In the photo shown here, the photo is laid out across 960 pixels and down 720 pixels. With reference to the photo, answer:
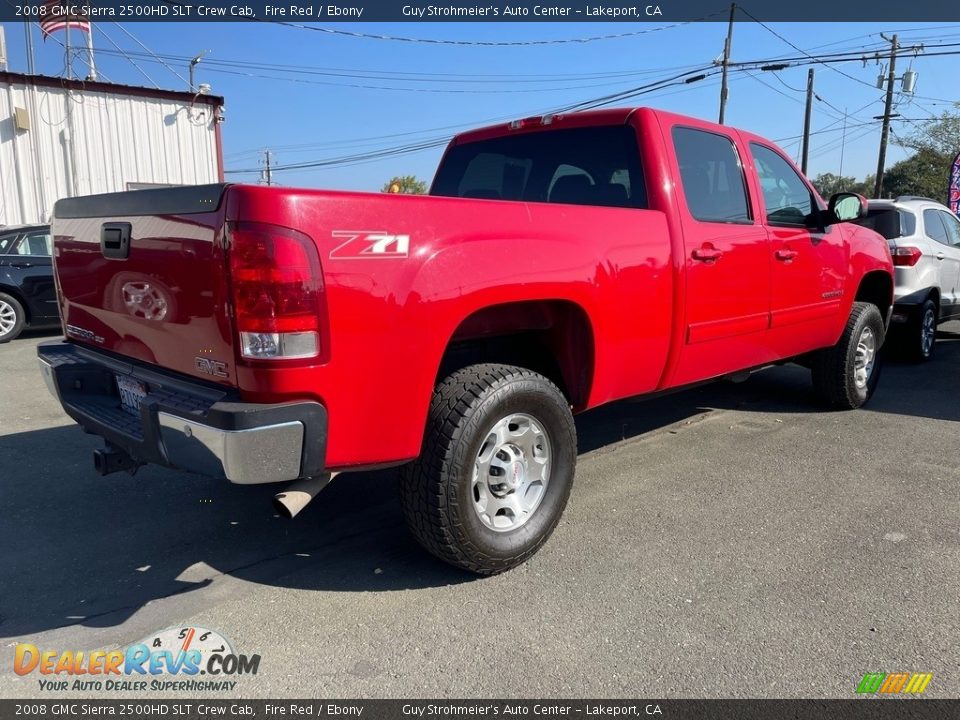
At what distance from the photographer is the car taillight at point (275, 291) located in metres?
2.35

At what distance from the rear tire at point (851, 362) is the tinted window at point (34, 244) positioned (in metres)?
9.36

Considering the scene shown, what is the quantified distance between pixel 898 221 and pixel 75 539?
303 inches

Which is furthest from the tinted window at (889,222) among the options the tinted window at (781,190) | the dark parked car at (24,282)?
the dark parked car at (24,282)

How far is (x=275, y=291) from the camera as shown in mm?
2361

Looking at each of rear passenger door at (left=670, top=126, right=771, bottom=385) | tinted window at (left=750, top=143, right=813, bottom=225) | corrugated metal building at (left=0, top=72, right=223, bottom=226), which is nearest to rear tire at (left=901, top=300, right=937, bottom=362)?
tinted window at (left=750, top=143, right=813, bottom=225)

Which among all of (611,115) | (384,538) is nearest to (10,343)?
(384,538)

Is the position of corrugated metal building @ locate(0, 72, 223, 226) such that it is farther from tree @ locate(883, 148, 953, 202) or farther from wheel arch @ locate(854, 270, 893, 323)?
tree @ locate(883, 148, 953, 202)

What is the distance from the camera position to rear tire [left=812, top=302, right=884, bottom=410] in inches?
222

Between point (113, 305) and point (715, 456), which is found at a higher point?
point (113, 305)

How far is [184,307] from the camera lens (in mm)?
2660

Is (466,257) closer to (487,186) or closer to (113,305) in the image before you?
(113,305)

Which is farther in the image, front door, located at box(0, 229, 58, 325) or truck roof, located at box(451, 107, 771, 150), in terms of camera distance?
front door, located at box(0, 229, 58, 325)

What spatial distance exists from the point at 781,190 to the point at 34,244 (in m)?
9.21

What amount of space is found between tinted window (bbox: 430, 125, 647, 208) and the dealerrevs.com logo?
281cm
